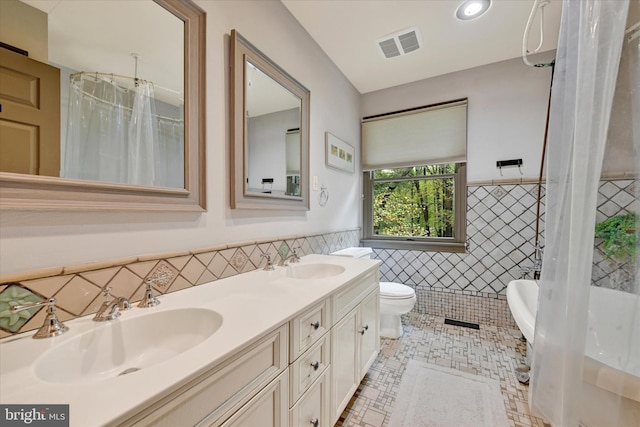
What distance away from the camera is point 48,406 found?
448 mm

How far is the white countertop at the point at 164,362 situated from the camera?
0.46 m

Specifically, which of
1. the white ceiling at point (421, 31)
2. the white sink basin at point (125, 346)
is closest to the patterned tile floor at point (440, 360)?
the white sink basin at point (125, 346)

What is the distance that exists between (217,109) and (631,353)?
5.91ft

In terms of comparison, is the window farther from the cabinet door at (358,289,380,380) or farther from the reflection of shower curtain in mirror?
the reflection of shower curtain in mirror

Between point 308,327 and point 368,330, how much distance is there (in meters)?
0.81

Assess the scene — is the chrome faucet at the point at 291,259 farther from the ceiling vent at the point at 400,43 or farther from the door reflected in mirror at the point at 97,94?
the ceiling vent at the point at 400,43

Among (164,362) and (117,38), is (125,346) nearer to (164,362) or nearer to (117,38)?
(164,362)

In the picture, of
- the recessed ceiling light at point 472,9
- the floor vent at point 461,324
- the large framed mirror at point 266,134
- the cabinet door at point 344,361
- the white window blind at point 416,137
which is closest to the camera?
the cabinet door at point 344,361

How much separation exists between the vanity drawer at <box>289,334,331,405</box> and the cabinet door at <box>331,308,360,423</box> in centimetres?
7

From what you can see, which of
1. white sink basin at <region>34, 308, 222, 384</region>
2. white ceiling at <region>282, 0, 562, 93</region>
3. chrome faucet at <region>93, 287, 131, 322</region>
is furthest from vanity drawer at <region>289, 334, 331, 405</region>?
white ceiling at <region>282, 0, 562, 93</region>

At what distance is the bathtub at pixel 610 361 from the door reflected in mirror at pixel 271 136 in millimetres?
1521

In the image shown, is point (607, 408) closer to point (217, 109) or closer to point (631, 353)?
point (631, 353)

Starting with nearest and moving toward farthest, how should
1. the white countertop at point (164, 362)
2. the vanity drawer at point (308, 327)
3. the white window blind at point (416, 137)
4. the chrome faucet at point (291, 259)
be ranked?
the white countertop at point (164, 362), the vanity drawer at point (308, 327), the chrome faucet at point (291, 259), the white window blind at point (416, 137)

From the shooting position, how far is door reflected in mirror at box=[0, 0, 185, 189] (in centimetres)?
72
